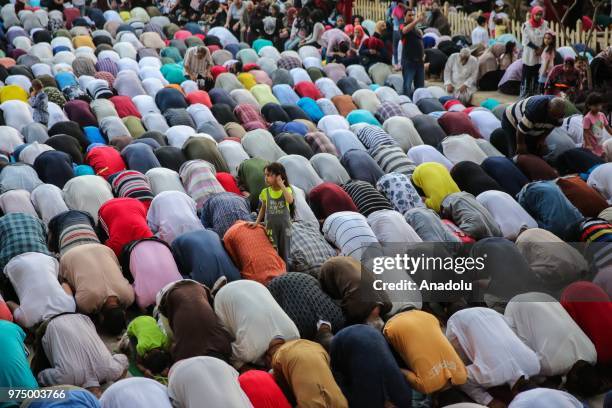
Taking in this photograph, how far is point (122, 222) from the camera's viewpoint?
681 centimetres

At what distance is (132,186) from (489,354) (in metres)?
3.51

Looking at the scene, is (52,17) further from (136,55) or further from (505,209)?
(505,209)

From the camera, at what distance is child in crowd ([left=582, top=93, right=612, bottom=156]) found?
8633 mm

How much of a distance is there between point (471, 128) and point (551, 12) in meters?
5.34

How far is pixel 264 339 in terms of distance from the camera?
5488mm

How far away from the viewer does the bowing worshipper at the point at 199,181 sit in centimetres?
768

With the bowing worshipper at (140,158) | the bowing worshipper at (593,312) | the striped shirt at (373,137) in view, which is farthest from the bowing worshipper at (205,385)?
the striped shirt at (373,137)

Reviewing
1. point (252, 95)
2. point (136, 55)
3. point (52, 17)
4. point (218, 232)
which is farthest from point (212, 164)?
point (52, 17)

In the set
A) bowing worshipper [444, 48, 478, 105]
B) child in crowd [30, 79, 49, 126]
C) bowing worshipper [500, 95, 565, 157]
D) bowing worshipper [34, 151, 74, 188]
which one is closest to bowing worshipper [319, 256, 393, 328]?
bowing worshipper [34, 151, 74, 188]

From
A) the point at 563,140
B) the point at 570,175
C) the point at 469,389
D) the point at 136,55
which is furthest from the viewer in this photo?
the point at 136,55

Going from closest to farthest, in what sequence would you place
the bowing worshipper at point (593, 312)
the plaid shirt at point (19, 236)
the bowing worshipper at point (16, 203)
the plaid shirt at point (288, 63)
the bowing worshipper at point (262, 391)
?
the bowing worshipper at point (262, 391) → the bowing worshipper at point (593, 312) → the plaid shirt at point (19, 236) → the bowing worshipper at point (16, 203) → the plaid shirt at point (288, 63)

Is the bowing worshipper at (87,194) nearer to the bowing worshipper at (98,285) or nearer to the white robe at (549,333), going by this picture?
the bowing worshipper at (98,285)

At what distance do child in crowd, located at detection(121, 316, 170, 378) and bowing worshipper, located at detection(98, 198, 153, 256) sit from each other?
3.46 feet

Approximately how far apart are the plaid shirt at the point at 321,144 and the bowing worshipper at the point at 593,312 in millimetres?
3671
